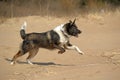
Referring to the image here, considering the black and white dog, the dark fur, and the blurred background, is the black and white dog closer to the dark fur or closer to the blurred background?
the dark fur

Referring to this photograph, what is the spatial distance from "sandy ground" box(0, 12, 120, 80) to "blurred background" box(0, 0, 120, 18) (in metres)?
1.82

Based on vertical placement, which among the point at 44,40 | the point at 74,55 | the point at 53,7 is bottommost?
the point at 74,55

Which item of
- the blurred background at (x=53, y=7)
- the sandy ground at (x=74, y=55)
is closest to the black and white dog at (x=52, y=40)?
the sandy ground at (x=74, y=55)

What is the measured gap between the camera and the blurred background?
82.5 ft

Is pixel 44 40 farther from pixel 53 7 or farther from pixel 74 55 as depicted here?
pixel 53 7

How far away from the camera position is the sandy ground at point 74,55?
10.2m

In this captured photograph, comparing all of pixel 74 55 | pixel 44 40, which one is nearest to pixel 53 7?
pixel 74 55

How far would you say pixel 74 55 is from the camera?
14.4 metres

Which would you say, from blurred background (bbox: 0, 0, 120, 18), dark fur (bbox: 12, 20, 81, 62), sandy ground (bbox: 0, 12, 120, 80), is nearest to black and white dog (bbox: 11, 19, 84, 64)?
dark fur (bbox: 12, 20, 81, 62)

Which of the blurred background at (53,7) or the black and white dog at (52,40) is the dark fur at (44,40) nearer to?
the black and white dog at (52,40)

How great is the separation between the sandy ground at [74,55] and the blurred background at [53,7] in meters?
1.82

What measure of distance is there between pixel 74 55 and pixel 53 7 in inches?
516

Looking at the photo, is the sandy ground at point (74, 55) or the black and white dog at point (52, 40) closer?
the sandy ground at point (74, 55)

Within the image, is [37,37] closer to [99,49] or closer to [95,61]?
[95,61]
